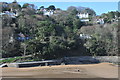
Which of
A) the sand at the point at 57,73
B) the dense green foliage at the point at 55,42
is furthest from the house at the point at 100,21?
the sand at the point at 57,73

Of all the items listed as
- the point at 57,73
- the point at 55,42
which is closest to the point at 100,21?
the point at 55,42

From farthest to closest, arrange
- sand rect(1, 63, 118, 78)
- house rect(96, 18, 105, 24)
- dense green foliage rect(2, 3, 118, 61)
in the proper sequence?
house rect(96, 18, 105, 24) < dense green foliage rect(2, 3, 118, 61) < sand rect(1, 63, 118, 78)

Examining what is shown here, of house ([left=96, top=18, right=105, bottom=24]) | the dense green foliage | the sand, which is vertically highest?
house ([left=96, top=18, right=105, bottom=24])

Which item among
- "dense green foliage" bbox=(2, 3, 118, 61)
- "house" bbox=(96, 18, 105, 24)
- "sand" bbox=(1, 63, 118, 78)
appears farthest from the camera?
"house" bbox=(96, 18, 105, 24)

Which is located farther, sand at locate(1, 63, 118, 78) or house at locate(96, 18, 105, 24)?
house at locate(96, 18, 105, 24)

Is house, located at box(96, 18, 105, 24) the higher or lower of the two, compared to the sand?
higher

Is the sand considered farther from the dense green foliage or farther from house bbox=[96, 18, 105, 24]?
house bbox=[96, 18, 105, 24]

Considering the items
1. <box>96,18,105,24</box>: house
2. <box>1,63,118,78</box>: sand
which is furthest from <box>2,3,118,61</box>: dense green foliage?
<box>96,18,105,24</box>: house

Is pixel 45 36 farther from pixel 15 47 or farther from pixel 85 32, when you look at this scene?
pixel 85 32

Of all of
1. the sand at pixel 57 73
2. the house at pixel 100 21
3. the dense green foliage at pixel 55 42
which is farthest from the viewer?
the house at pixel 100 21

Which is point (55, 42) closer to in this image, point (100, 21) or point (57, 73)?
point (57, 73)

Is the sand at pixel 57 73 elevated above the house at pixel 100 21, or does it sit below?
below

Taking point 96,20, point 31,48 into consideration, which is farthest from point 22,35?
point 96,20

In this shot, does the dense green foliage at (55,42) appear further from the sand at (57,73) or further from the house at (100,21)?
the house at (100,21)
